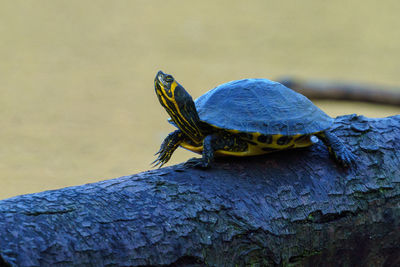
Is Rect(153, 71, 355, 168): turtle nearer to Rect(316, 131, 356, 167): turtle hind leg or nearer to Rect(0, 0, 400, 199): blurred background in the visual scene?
Rect(316, 131, 356, 167): turtle hind leg

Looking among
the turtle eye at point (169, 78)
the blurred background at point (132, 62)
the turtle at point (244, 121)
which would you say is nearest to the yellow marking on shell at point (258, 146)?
the turtle at point (244, 121)

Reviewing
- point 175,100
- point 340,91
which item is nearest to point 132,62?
point 340,91

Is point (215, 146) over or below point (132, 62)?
below

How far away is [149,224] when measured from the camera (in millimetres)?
1703

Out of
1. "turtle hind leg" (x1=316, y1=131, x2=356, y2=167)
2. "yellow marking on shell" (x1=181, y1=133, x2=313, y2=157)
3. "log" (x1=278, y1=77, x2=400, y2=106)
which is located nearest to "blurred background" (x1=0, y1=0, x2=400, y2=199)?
"log" (x1=278, y1=77, x2=400, y2=106)

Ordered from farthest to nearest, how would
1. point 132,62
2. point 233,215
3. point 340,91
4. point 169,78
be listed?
point 132,62 → point 340,91 → point 169,78 → point 233,215

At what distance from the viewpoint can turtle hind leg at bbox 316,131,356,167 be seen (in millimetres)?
2131

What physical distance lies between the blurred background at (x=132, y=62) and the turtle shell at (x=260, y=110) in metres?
3.90

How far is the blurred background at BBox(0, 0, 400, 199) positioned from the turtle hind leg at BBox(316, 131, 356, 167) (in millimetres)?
3860

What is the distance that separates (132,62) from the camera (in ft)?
32.4

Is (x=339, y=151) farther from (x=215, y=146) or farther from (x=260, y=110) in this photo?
(x=215, y=146)

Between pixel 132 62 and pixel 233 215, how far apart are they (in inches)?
327

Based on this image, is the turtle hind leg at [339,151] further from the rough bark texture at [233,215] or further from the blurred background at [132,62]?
the blurred background at [132,62]

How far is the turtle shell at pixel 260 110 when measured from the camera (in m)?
2.07
